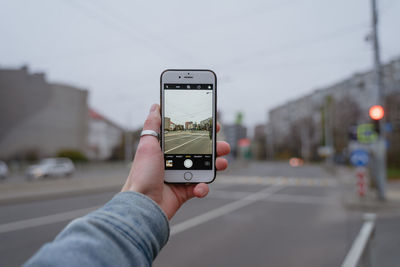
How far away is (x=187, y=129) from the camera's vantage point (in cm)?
136

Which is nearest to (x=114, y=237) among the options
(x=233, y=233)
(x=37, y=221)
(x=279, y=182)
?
(x=37, y=221)

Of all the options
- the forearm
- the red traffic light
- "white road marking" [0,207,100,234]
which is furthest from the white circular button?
the red traffic light

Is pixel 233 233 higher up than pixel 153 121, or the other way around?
pixel 153 121

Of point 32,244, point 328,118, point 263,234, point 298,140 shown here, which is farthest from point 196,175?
point 298,140

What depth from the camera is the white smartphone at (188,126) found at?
53.8 inches

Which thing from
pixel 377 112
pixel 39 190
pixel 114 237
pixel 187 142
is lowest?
pixel 39 190

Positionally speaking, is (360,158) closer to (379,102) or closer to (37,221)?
(379,102)

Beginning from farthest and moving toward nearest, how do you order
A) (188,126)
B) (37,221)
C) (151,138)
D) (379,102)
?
(379,102) → (37,221) → (188,126) → (151,138)

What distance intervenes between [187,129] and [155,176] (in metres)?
0.29

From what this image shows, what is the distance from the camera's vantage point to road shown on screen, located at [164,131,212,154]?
1.37 meters

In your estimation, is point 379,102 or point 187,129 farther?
point 379,102

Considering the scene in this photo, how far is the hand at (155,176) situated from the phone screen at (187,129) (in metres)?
0.06

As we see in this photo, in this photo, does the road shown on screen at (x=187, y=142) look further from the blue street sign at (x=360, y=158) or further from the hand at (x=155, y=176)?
the blue street sign at (x=360, y=158)

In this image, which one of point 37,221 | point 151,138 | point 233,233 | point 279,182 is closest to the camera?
point 151,138
